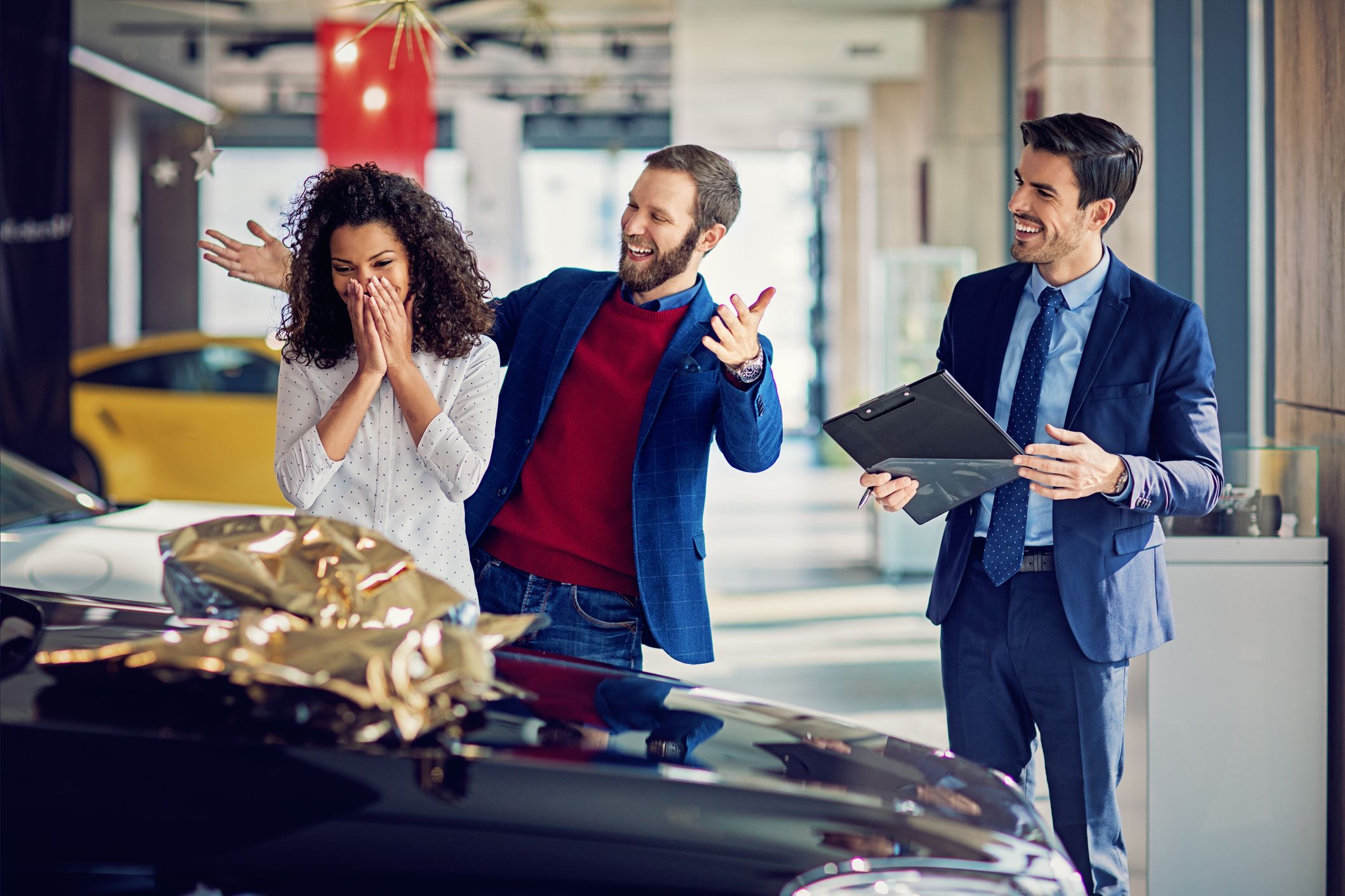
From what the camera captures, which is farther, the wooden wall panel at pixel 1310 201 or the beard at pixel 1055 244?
the wooden wall panel at pixel 1310 201

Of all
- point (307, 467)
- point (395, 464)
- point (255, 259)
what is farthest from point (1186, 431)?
point (255, 259)

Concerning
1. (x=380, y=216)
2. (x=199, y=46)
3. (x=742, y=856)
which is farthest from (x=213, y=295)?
(x=742, y=856)

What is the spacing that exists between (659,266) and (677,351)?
0.16m

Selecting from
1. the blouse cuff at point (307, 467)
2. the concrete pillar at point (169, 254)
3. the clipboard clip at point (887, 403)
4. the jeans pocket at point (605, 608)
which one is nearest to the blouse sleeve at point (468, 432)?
the blouse cuff at point (307, 467)

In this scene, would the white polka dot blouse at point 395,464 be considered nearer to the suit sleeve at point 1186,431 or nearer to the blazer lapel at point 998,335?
the blazer lapel at point 998,335

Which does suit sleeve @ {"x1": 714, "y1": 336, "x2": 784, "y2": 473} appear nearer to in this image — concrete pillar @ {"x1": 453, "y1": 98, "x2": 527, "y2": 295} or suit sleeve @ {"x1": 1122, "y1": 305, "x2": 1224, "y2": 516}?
suit sleeve @ {"x1": 1122, "y1": 305, "x2": 1224, "y2": 516}

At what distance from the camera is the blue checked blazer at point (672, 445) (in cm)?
221

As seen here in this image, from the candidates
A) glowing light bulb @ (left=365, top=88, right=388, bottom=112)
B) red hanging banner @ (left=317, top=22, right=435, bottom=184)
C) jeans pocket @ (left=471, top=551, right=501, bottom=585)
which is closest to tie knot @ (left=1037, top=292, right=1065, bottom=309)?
jeans pocket @ (left=471, top=551, right=501, bottom=585)

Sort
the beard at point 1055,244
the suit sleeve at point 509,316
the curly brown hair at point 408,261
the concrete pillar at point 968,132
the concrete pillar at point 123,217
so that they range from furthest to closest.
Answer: the concrete pillar at point 123,217 < the concrete pillar at point 968,132 < the suit sleeve at point 509,316 < the beard at point 1055,244 < the curly brown hair at point 408,261

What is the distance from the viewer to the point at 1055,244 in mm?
2180

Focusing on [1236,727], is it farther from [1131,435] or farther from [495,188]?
[495,188]

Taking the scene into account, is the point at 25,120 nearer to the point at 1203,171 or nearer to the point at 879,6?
the point at 1203,171

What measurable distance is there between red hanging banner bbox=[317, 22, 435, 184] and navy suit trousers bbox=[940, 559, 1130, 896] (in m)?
5.90

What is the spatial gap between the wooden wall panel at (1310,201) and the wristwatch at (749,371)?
147cm
